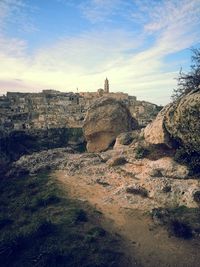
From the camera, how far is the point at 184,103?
2962cm

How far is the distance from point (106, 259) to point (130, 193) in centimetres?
970

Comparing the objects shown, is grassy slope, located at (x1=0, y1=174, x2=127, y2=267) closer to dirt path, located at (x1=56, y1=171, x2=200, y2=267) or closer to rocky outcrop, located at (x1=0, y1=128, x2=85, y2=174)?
dirt path, located at (x1=56, y1=171, x2=200, y2=267)

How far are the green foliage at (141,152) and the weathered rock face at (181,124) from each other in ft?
3.81

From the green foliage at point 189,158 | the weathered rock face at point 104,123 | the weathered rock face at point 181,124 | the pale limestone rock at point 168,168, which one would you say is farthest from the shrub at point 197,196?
the weathered rock face at point 104,123

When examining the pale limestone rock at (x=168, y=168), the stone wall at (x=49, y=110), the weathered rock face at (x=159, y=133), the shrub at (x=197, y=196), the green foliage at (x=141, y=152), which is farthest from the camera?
the stone wall at (x=49, y=110)

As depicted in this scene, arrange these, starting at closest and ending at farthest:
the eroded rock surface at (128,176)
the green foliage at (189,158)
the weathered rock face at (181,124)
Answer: the eroded rock surface at (128,176), the weathered rock face at (181,124), the green foliage at (189,158)

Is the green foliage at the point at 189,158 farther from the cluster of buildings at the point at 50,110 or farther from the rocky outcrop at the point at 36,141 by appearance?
the cluster of buildings at the point at 50,110

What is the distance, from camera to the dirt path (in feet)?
66.7

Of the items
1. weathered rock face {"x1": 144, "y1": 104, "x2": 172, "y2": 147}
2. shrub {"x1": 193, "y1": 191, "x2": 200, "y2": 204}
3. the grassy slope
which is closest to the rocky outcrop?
weathered rock face {"x1": 144, "y1": 104, "x2": 172, "y2": 147}

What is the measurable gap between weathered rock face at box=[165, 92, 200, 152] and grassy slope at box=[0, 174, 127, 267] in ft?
36.2

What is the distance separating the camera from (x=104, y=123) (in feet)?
143

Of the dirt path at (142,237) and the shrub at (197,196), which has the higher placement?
the shrub at (197,196)

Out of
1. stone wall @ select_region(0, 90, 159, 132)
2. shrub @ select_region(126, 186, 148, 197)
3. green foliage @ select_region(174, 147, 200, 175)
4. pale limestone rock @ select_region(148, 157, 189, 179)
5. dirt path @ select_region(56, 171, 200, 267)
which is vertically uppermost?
stone wall @ select_region(0, 90, 159, 132)

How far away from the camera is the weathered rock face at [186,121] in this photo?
28641mm
